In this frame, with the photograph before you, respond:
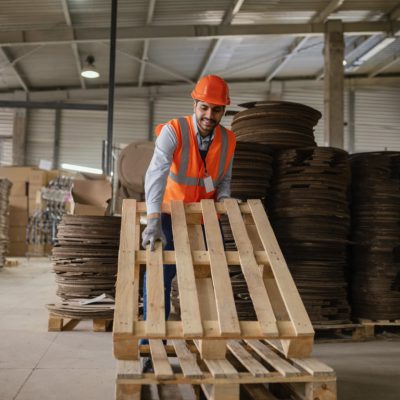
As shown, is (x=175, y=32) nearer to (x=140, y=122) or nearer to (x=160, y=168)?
(x=140, y=122)

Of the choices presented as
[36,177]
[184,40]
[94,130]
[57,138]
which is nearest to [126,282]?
[184,40]

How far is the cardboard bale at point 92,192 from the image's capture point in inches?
281

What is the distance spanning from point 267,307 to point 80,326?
10.3 ft

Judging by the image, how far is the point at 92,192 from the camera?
715 centimetres

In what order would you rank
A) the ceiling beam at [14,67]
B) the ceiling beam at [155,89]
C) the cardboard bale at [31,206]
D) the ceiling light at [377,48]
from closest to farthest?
the ceiling light at [377,48], the ceiling beam at [14,67], the cardboard bale at [31,206], the ceiling beam at [155,89]

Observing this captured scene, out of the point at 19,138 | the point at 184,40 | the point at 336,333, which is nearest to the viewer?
the point at 336,333

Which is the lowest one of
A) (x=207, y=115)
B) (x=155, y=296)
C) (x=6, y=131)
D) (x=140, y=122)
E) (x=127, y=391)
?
(x=127, y=391)

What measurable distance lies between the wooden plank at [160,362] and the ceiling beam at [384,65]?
15.8 m

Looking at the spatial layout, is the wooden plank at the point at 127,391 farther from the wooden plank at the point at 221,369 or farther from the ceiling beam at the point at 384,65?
the ceiling beam at the point at 384,65

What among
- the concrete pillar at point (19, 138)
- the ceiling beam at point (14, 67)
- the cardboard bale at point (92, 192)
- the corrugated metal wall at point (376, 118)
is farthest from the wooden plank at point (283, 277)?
the corrugated metal wall at point (376, 118)

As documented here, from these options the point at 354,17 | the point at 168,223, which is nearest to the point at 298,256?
the point at 168,223

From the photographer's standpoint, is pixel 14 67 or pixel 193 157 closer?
pixel 193 157

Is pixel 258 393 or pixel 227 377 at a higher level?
pixel 227 377

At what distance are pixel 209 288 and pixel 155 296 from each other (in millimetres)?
401
